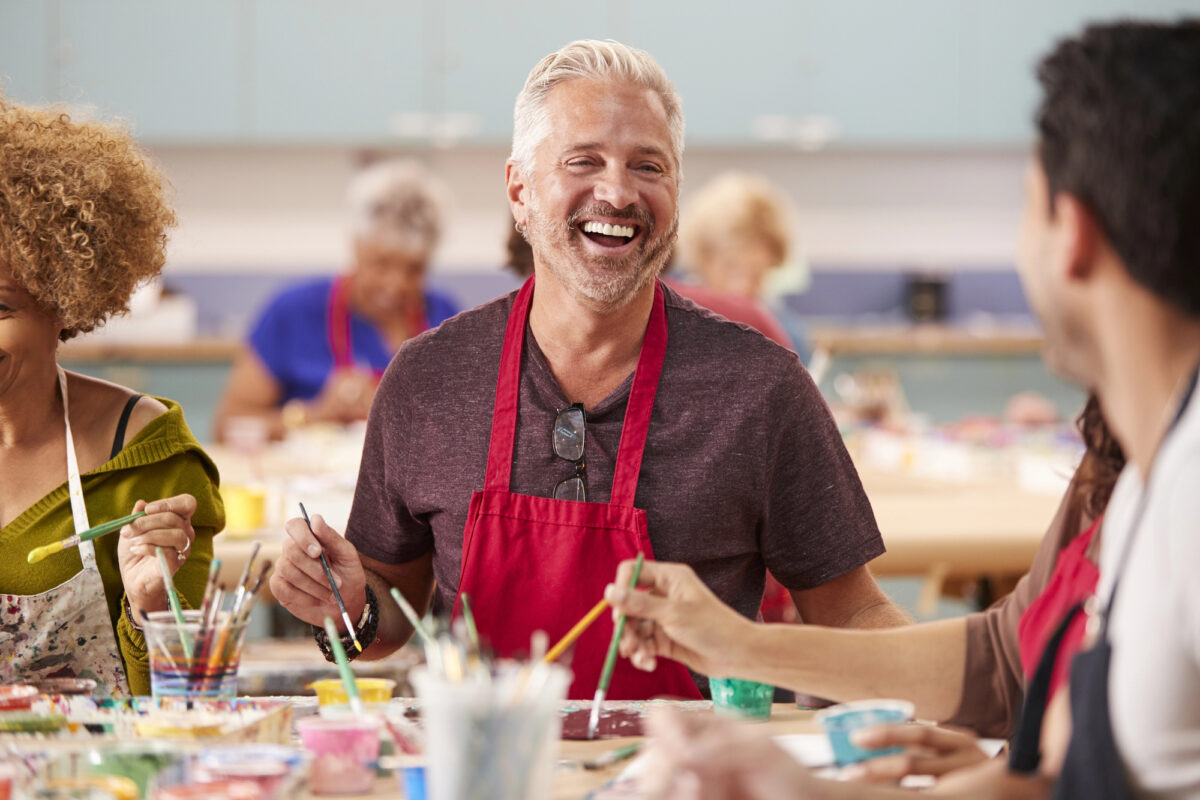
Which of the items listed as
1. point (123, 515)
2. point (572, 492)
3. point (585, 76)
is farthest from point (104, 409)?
point (585, 76)

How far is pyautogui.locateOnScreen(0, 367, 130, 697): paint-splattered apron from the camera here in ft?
5.69

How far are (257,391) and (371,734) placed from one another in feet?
11.3

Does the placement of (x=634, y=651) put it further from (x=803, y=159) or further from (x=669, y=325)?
(x=803, y=159)

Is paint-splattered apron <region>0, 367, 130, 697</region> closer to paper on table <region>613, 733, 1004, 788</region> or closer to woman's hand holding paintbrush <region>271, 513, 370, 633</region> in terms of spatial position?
woman's hand holding paintbrush <region>271, 513, 370, 633</region>

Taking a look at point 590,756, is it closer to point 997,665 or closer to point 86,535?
point 997,665

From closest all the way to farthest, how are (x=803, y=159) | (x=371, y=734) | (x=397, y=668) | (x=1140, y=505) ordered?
(x=1140, y=505), (x=371, y=734), (x=397, y=668), (x=803, y=159)

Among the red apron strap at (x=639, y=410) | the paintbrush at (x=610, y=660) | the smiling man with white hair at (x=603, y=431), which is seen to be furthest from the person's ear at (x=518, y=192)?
the paintbrush at (x=610, y=660)

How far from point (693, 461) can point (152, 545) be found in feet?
2.36

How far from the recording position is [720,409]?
6.21ft

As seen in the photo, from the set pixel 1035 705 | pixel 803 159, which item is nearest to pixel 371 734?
pixel 1035 705

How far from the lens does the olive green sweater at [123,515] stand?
177 cm

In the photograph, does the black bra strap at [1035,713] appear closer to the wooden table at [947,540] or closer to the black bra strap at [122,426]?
the black bra strap at [122,426]

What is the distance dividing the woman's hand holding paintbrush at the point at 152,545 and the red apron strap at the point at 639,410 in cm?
57

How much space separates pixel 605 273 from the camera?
6.23 ft
